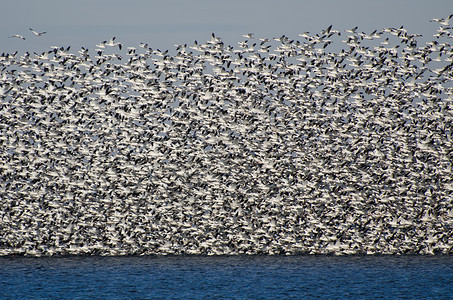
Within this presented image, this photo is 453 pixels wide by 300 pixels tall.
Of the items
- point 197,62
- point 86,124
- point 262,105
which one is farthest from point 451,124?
point 86,124

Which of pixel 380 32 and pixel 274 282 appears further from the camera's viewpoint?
pixel 380 32

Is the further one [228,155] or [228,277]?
[228,155]

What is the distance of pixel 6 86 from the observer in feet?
275

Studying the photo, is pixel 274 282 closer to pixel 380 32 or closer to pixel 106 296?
pixel 106 296

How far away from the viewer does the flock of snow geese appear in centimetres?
7662

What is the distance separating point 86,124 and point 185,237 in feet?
62.3

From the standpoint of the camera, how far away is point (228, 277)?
60375 mm

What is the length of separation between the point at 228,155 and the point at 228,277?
26.0 meters

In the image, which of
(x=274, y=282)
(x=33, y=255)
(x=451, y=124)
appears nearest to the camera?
(x=274, y=282)

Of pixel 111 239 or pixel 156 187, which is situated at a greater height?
pixel 156 187

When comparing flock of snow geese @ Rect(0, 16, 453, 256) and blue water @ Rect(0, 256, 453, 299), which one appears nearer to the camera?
blue water @ Rect(0, 256, 453, 299)

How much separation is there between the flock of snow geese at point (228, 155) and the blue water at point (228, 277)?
5.23m

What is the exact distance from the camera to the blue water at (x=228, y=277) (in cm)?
5391

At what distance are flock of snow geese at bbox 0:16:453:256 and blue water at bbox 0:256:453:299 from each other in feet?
17.1
